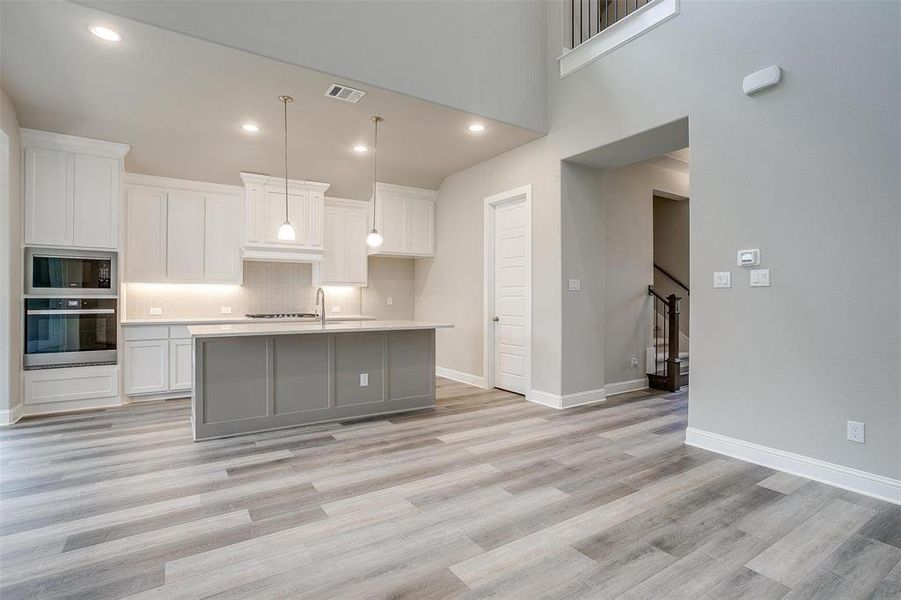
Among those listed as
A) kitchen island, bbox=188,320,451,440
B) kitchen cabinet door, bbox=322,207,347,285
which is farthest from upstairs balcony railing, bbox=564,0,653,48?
kitchen cabinet door, bbox=322,207,347,285

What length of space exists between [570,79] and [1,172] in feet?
18.1

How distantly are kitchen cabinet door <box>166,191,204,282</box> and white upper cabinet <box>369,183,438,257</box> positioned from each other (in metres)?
2.33

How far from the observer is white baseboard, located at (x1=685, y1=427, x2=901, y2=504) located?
271cm

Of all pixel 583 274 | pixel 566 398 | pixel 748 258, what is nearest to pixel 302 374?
pixel 566 398

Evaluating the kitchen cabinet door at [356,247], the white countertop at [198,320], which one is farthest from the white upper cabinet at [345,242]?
the white countertop at [198,320]

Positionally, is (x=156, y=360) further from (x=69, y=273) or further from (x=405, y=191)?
(x=405, y=191)

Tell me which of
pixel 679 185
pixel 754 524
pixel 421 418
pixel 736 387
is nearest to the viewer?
pixel 754 524

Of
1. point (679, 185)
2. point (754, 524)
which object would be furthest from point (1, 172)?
point (679, 185)

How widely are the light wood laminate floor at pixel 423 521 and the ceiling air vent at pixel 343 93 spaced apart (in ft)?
9.77

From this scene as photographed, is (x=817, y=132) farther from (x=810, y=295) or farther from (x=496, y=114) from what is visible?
(x=496, y=114)

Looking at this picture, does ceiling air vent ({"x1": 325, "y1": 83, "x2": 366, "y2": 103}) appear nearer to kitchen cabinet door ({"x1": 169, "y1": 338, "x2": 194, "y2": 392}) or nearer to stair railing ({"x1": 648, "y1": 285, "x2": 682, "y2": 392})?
kitchen cabinet door ({"x1": 169, "y1": 338, "x2": 194, "y2": 392})

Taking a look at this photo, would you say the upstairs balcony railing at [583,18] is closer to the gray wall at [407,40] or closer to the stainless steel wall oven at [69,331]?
the gray wall at [407,40]

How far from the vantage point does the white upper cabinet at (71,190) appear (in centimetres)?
453

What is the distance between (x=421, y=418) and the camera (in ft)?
14.7
